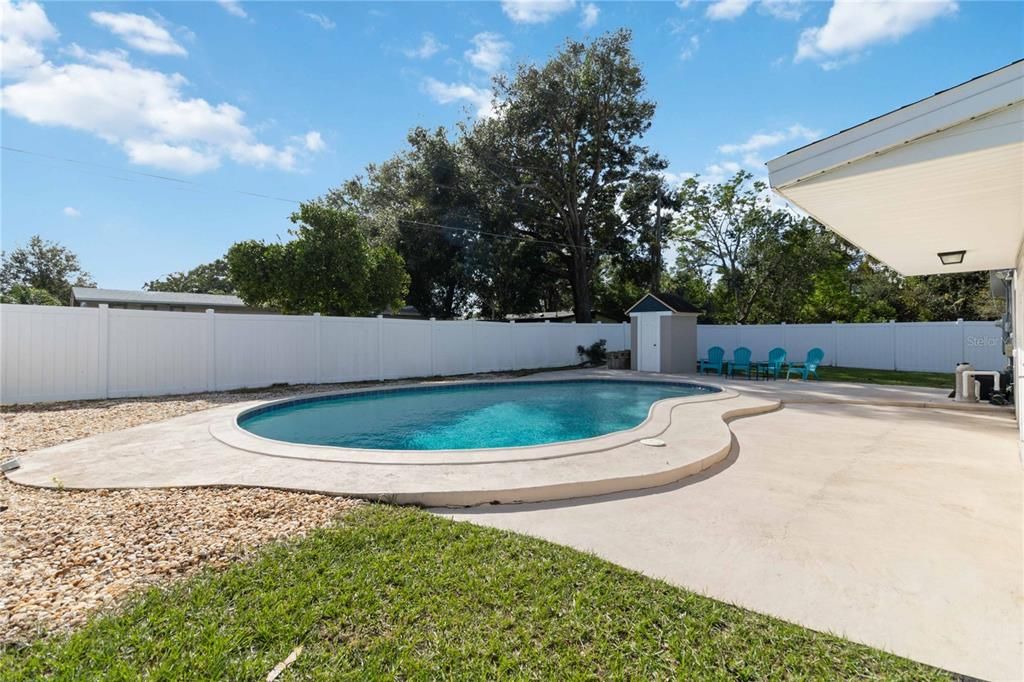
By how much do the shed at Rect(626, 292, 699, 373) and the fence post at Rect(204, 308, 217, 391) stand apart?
42.2 feet

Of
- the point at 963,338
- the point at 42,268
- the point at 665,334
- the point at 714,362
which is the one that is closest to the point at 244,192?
the point at 665,334

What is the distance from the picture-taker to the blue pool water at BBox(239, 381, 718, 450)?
7.25 metres

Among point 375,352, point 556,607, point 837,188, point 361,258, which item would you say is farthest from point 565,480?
point 361,258

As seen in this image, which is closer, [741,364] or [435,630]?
[435,630]

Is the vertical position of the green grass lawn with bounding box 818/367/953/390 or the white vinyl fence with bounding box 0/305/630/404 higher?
the white vinyl fence with bounding box 0/305/630/404

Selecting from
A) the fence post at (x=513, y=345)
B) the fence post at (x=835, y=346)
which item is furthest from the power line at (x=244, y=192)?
the fence post at (x=835, y=346)

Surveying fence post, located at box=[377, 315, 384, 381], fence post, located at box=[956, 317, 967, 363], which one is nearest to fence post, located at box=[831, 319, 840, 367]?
fence post, located at box=[956, 317, 967, 363]

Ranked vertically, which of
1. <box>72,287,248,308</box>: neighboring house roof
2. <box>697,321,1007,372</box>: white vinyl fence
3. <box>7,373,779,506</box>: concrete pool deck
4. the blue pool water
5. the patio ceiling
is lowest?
the blue pool water

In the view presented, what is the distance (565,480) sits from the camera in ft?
13.8

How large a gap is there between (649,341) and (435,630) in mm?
14703

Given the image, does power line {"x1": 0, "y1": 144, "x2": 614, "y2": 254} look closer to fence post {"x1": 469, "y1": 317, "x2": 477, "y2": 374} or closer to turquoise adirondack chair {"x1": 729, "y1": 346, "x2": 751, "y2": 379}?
fence post {"x1": 469, "y1": 317, "x2": 477, "y2": 374}

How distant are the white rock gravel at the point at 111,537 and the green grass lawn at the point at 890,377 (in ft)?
49.6

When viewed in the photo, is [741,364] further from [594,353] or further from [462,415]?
[462,415]

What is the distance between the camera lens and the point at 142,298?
2450cm
